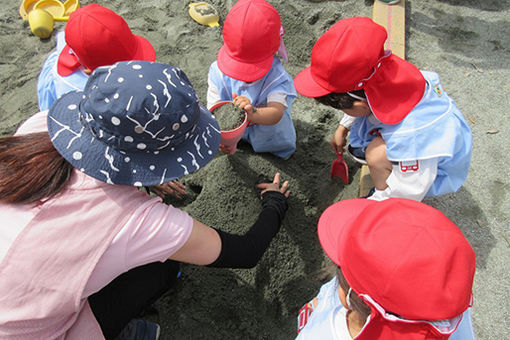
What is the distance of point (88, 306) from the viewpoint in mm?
1097

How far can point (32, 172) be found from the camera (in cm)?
92

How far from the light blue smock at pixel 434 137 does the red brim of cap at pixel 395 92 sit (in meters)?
0.04

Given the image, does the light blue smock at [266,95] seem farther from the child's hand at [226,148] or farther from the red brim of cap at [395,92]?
the red brim of cap at [395,92]

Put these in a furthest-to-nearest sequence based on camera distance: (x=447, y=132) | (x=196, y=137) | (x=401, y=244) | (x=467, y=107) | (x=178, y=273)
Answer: (x=467, y=107) → (x=178, y=273) → (x=447, y=132) → (x=196, y=137) → (x=401, y=244)

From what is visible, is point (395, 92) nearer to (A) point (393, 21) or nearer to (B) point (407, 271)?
(B) point (407, 271)

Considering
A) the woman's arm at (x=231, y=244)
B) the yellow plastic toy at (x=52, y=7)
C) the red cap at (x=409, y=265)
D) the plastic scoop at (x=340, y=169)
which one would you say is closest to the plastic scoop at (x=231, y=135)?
the woman's arm at (x=231, y=244)

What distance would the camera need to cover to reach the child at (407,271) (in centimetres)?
76

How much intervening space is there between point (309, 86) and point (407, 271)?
0.93 meters

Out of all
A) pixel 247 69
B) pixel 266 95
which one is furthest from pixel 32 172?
pixel 266 95

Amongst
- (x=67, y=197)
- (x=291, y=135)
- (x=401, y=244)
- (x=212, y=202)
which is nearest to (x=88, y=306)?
(x=67, y=197)

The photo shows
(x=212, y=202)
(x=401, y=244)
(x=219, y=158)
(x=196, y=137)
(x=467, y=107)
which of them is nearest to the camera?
(x=401, y=244)

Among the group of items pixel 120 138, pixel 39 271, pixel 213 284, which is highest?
pixel 120 138

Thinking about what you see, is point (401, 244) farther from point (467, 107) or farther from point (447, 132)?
point (467, 107)

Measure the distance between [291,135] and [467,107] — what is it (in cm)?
124
